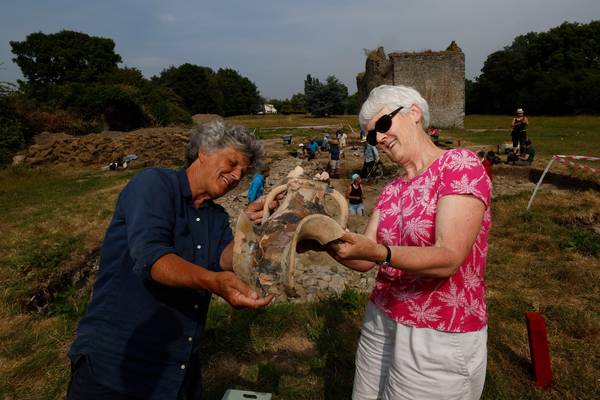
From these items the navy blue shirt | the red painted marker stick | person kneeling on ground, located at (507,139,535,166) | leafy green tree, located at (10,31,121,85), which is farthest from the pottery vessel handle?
leafy green tree, located at (10,31,121,85)

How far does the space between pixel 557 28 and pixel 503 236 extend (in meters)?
63.8

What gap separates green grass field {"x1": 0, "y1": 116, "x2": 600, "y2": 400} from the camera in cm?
372

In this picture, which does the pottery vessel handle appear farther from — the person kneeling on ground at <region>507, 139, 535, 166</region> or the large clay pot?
the person kneeling on ground at <region>507, 139, 535, 166</region>

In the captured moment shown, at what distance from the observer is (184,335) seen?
6.75 ft

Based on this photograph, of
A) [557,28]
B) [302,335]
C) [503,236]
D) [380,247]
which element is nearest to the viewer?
[380,247]

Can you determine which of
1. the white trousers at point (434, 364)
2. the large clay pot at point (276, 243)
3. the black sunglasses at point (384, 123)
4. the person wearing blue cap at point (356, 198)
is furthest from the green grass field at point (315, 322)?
the person wearing blue cap at point (356, 198)

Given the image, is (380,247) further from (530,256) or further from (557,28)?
(557,28)

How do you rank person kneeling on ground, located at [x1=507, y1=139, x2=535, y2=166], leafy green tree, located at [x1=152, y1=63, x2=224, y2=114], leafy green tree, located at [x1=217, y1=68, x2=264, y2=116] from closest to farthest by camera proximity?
person kneeling on ground, located at [x1=507, y1=139, x2=535, y2=166] < leafy green tree, located at [x1=152, y1=63, x2=224, y2=114] < leafy green tree, located at [x1=217, y1=68, x2=264, y2=116]

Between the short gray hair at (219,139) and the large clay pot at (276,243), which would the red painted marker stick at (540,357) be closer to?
the large clay pot at (276,243)

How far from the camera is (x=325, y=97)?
59156 mm

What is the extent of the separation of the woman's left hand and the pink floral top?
1.24 feet

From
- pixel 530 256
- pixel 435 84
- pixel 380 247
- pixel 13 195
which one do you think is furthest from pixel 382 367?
pixel 435 84

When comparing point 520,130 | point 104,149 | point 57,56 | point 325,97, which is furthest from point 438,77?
point 57,56

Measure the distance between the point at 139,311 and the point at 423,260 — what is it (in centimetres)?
144
